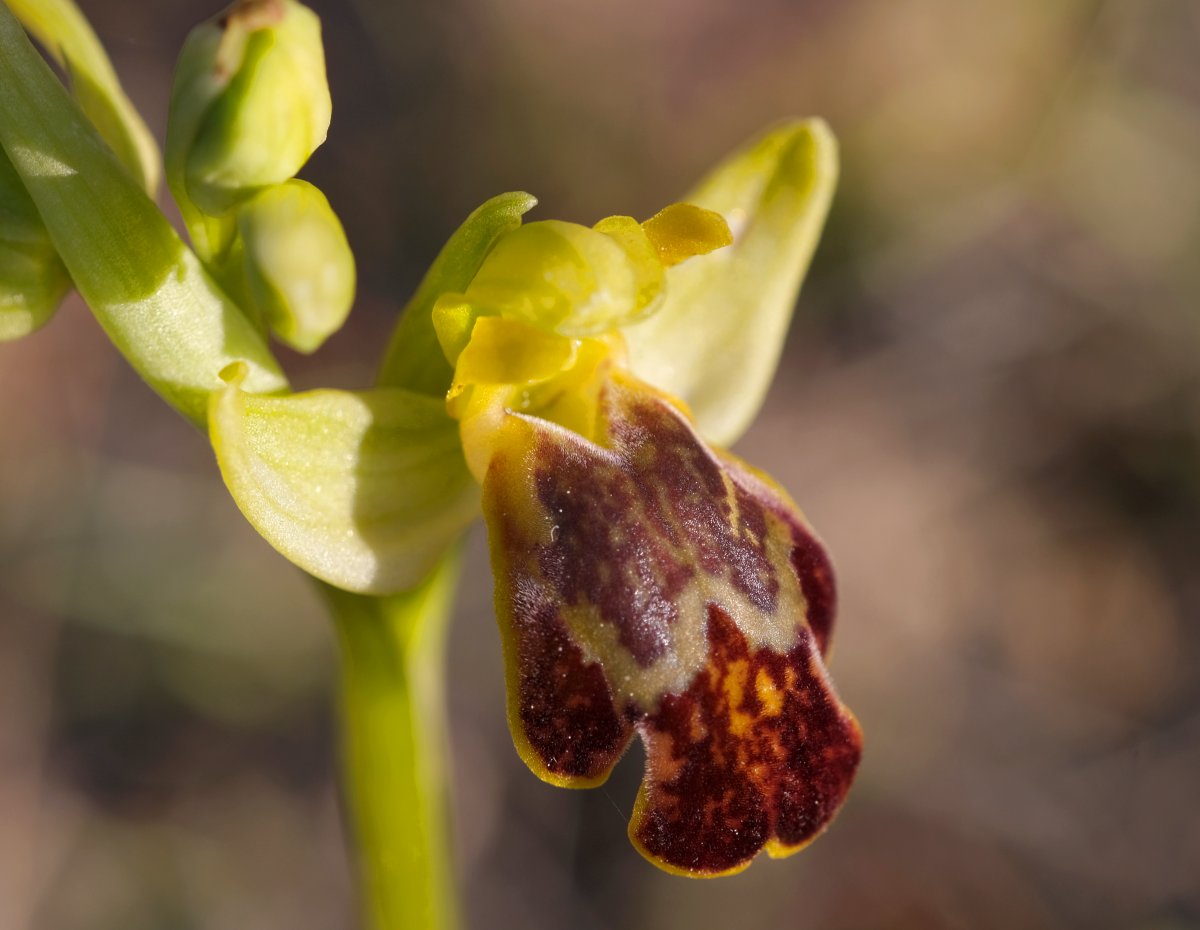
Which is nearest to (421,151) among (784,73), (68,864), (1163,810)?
(784,73)

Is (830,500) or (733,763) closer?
(733,763)

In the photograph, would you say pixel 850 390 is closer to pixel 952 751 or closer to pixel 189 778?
pixel 952 751

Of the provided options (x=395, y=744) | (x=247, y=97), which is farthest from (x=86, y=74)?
(x=395, y=744)

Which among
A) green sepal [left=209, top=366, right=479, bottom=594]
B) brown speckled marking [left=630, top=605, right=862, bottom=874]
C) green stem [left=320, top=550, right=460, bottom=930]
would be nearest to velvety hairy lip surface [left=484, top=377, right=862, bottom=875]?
brown speckled marking [left=630, top=605, right=862, bottom=874]

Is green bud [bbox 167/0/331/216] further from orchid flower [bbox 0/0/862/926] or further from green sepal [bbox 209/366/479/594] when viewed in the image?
green sepal [bbox 209/366/479/594]

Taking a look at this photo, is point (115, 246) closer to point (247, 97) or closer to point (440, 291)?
point (247, 97)

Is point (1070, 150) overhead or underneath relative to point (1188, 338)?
overhead

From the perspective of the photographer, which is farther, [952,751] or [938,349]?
[938,349]
